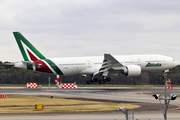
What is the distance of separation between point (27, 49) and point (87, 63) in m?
14.3

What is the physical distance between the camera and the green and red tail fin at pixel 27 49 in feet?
250

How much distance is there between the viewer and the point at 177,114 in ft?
124

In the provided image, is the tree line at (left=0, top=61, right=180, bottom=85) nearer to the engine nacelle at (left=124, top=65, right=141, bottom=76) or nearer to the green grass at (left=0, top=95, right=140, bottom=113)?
the engine nacelle at (left=124, top=65, right=141, bottom=76)

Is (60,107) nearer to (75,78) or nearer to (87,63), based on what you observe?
(87,63)

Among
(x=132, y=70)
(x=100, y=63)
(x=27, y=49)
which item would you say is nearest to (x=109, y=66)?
(x=100, y=63)

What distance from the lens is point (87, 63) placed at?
248 ft

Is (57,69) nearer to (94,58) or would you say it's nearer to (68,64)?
(68,64)

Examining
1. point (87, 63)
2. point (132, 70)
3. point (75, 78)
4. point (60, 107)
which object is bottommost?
point (60, 107)

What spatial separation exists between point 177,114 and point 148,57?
37.6m

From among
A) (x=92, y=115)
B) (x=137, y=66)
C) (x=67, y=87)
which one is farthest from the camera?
(x=67, y=87)

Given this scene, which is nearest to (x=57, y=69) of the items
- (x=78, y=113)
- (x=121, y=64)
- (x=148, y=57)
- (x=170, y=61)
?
(x=121, y=64)

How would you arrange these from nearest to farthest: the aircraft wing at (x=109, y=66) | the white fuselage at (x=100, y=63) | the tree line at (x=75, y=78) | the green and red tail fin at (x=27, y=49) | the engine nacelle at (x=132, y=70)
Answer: the engine nacelle at (x=132, y=70)
the aircraft wing at (x=109, y=66)
the white fuselage at (x=100, y=63)
the green and red tail fin at (x=27, y=49)
the tree line at (x=75, y=78)

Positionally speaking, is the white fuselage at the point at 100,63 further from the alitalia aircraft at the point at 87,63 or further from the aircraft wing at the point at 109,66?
the aircraft wing at the point at 109,66

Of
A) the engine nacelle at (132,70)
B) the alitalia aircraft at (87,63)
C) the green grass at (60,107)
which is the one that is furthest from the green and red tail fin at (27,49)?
the green grass at (60,107)
